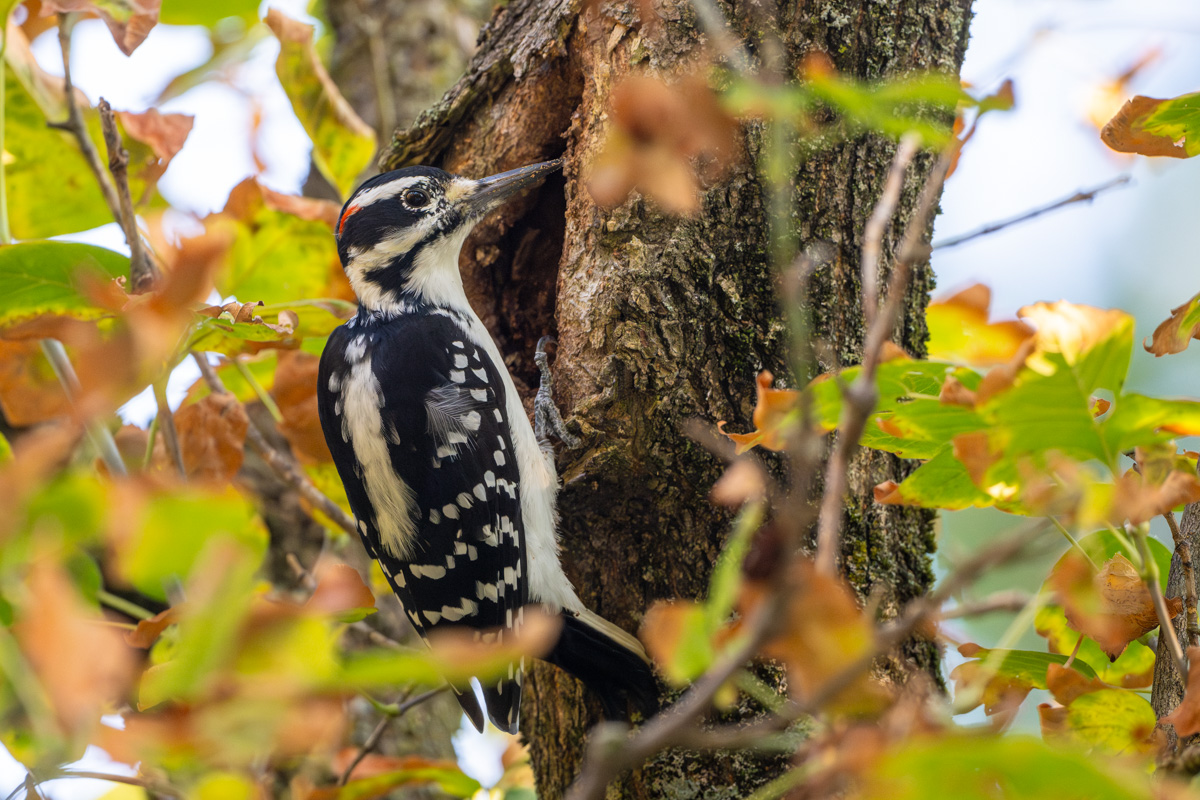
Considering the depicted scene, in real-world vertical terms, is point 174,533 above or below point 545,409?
above

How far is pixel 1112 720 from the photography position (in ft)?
4.42

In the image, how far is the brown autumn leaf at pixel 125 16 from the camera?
2.04 m

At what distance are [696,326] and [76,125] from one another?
1.65 metres

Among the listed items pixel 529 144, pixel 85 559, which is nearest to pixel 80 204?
pixel 85 559

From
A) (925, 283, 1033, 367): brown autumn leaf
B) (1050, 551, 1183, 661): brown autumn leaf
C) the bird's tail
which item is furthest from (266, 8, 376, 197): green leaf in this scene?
(1050, 551, 1183, 661): brown autumn leaf

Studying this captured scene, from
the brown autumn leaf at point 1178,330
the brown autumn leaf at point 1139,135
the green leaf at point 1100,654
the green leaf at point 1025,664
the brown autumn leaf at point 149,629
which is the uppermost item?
the brown autumn leaf at point 1139,135

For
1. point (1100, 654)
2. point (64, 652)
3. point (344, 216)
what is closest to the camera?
point (64, 652)

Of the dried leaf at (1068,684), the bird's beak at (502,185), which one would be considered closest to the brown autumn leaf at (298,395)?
the bird's beak at (502,185)

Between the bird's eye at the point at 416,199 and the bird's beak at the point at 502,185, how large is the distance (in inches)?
5.9

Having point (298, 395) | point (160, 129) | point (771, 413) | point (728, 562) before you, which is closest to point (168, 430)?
point (298, 395)

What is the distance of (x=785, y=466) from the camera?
2.15 metres

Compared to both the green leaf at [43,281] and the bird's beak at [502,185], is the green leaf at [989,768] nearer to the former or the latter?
the green leaf at [43,281]

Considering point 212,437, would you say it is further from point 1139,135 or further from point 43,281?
point 1139,135

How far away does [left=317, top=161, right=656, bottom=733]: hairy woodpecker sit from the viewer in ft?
8.21
